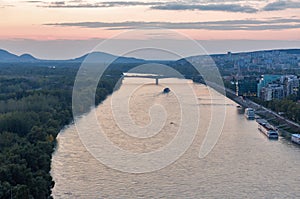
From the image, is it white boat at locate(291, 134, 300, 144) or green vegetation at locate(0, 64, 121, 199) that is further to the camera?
white boat at locate(291, 134, 300, 144)

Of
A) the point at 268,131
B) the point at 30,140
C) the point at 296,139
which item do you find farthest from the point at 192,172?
the point at 268,131

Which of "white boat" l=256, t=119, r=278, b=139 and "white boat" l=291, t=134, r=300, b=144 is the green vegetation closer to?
"white boat" l=256, t=119, r=278, b=139

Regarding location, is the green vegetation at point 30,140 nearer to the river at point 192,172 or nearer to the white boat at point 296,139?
the river at point 192,172

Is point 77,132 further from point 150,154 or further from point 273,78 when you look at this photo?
point 273,78

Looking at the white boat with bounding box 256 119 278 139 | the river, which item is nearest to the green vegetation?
the river

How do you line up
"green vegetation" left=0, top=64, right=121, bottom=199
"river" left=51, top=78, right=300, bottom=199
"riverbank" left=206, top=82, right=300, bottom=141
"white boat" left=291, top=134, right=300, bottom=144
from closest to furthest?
"green vegetation" left=0, top=64, right=121, bottom=199, "river" left=51, top=78, right=300, bottom=199, "white boat" left=291, top=134, right=300, bottom=144, "riverbank" left=206, top=82, right=300, bottom=141

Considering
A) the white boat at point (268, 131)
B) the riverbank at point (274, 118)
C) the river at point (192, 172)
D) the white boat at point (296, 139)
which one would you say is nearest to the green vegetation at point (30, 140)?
the river at point (192, 172)

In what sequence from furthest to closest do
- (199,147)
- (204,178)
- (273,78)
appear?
(273,78)
(199,147)
(204,178)

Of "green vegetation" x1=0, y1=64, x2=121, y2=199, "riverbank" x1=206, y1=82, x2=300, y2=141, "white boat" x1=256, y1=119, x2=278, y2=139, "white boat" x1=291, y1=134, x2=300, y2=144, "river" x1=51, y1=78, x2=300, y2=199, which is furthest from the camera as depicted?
"riverbank" x1=206, y1=82, x2=300, y2=141

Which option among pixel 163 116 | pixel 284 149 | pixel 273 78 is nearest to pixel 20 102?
pixel 163 116
